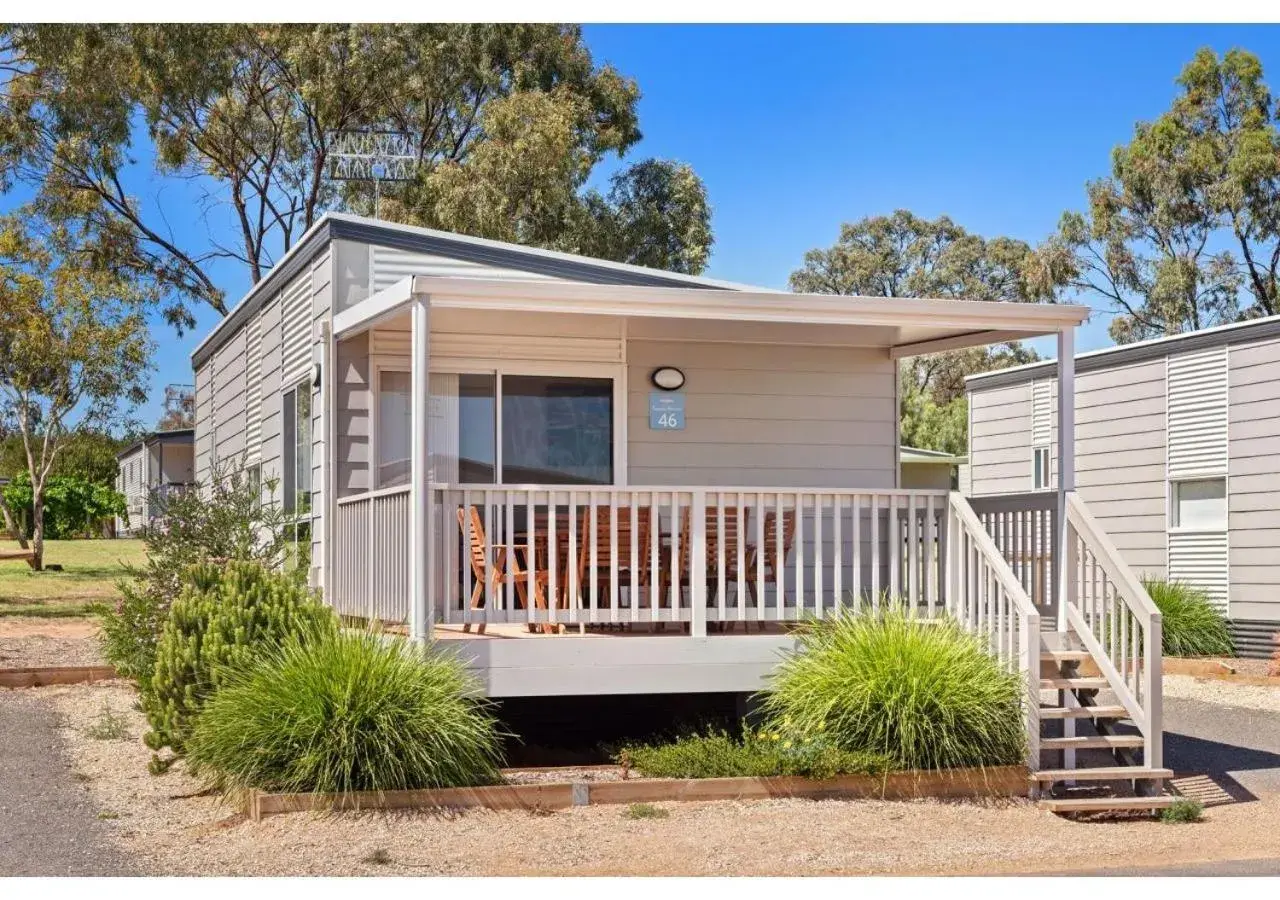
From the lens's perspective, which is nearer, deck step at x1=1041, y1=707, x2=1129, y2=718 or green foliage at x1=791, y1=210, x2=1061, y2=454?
deck step at x1=1041, y1=707, x2=1129, y2=718

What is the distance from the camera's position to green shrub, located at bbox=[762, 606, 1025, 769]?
8500 mm

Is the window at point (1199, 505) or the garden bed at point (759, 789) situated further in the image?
the window at point (1199, 505)

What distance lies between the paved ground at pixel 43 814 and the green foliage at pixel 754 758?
120 inches

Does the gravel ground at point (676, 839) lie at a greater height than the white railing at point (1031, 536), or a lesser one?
lesser

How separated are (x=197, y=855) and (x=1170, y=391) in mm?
12304

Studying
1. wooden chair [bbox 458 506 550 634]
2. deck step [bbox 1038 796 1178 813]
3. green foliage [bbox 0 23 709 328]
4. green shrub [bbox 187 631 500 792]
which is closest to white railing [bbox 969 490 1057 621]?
deck step [bbox 1038 796 1178 813]

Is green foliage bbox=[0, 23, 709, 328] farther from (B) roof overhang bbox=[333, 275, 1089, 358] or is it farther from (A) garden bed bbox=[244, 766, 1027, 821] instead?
(A) garden bed bbox=[244, 766, 1027, 821]

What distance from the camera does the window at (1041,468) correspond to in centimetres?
1842

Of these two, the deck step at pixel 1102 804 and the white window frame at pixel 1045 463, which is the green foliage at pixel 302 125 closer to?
the white window frame at pixel 1045 463

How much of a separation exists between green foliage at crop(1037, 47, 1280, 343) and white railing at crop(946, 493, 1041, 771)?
21.3m

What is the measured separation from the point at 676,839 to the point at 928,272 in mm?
35741

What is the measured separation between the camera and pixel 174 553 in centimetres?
1072

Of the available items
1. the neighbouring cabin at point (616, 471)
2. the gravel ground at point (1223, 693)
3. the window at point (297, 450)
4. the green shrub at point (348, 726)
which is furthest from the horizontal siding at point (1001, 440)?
the green shrub at point (348, 726)
